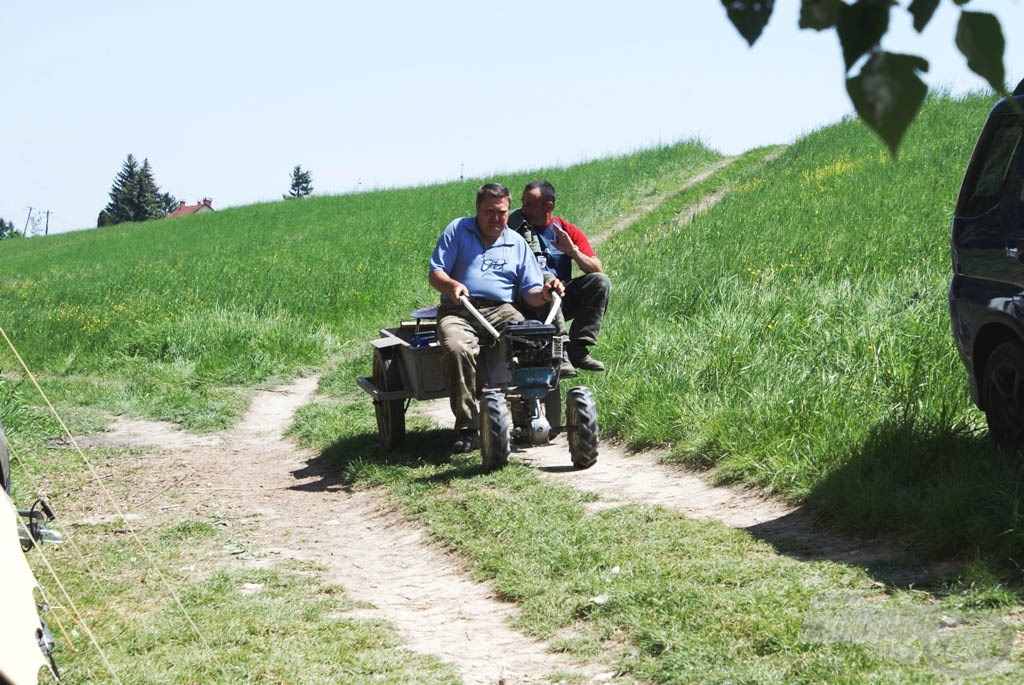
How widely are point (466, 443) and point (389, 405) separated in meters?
0.62

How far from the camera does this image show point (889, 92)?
117 centimetres

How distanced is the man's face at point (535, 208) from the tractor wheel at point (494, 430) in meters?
1.65

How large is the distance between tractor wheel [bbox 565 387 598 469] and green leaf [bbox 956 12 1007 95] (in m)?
6.78

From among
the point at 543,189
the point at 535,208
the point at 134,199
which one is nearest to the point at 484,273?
the point at 535,208

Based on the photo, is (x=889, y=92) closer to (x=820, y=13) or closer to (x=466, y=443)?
(x=820, y=13)

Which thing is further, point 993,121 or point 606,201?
point 606,201

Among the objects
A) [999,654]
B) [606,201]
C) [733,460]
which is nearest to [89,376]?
[733,460]

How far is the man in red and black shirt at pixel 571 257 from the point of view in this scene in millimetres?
9008

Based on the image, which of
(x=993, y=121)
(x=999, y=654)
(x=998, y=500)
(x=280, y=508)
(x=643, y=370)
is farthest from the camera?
(x=643, y=370)

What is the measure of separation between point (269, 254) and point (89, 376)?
15.3m

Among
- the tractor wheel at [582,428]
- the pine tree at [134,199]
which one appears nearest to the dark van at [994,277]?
the tractor wheel at [582,428]

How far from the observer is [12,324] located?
1934 centimetres

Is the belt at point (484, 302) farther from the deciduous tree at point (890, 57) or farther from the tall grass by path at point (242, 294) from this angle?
the deciduous tree at point (890, 57)

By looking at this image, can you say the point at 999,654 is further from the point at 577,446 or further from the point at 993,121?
the point at 577,446
